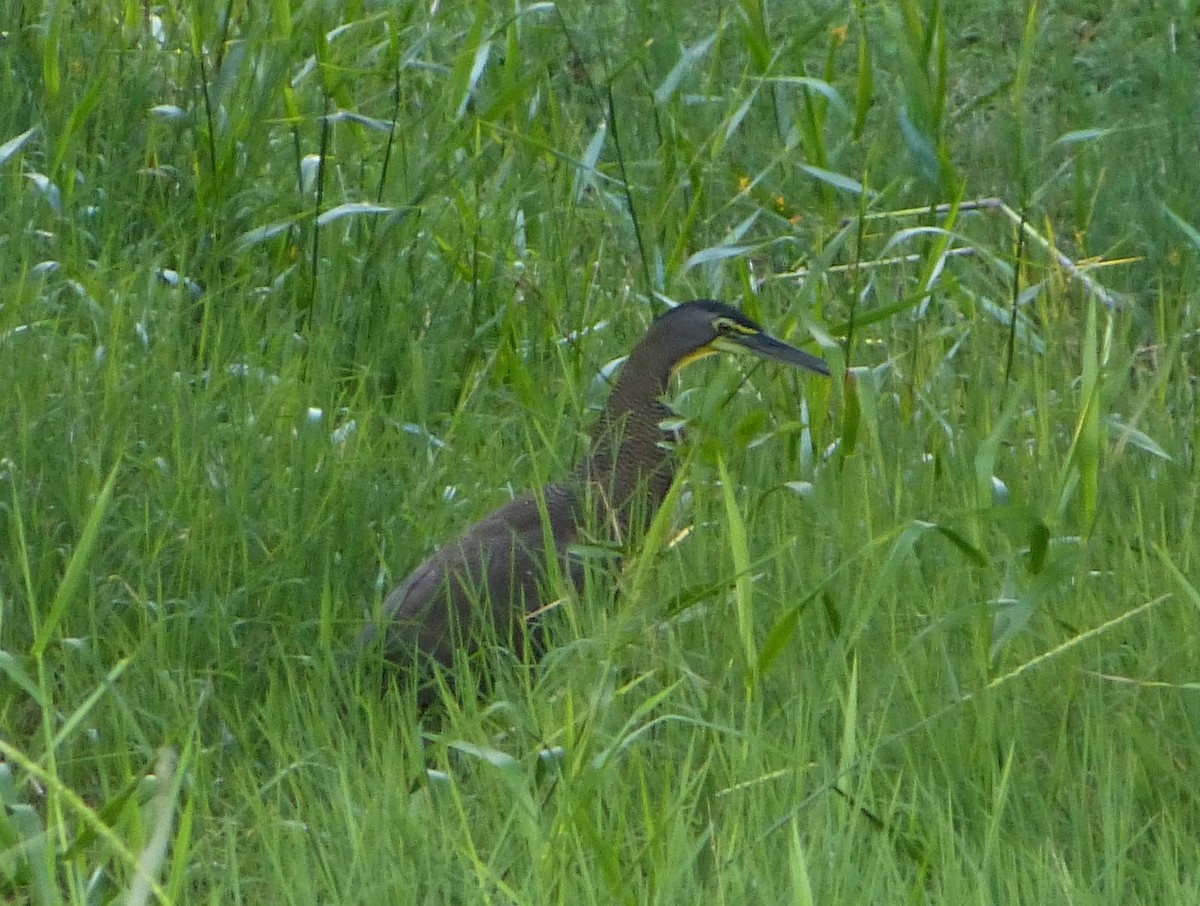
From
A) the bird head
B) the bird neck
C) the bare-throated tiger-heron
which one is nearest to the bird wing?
the bare-throated tiger-heron

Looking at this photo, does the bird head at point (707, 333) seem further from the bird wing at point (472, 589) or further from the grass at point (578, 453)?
the bird wing at point (472, 589)

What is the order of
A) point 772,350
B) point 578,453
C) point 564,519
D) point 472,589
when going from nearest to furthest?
point 472,589, point 564,519, point 772,350, point 578,453

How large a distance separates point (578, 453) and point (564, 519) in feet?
1.83

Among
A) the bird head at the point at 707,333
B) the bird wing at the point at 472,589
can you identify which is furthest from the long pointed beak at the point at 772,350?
the bird wing at the point at 472,589

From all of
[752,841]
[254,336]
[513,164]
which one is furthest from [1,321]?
[752,841]

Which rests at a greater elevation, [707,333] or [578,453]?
[707,333]

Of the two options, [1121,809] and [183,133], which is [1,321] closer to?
[183,133]

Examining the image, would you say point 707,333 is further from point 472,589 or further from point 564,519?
point 472,589

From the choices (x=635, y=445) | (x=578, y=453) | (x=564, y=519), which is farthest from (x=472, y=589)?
(x=578, y=453)

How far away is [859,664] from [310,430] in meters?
1.36

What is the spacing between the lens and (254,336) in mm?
4875

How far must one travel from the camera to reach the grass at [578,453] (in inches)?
116

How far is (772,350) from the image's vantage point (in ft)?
14.4

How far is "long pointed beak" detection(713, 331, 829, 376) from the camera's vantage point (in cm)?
429
